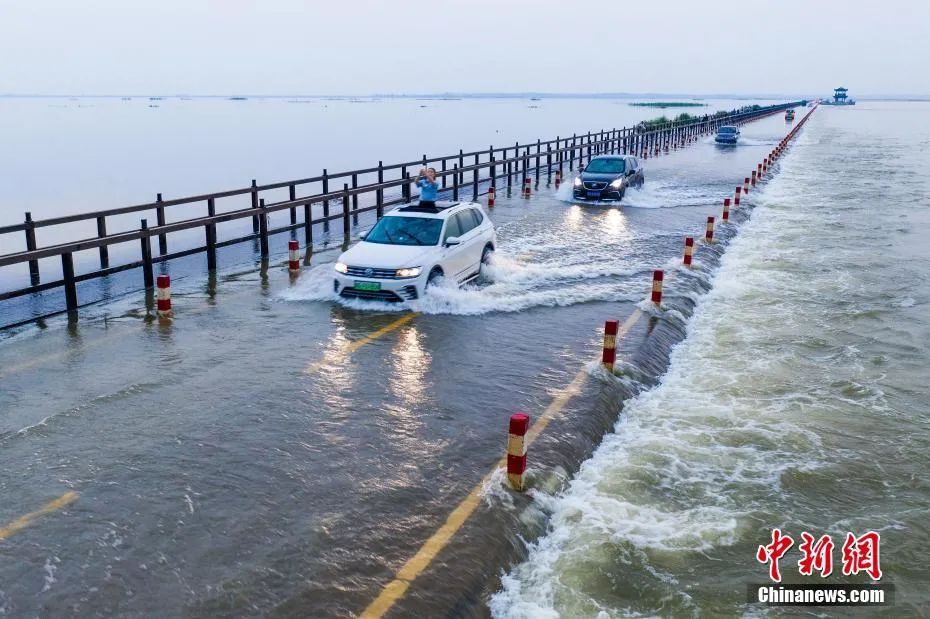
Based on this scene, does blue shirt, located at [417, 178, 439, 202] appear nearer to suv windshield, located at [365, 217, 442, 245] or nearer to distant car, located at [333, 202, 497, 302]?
distant car, located at [333, 202, 497, 302]

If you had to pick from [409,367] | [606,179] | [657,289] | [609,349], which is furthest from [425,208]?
[606,179]

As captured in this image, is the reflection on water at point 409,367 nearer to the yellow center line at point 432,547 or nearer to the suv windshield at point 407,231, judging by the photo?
the yellow center line at point 432,547

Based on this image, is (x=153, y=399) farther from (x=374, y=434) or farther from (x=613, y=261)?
(x=613, y=261)

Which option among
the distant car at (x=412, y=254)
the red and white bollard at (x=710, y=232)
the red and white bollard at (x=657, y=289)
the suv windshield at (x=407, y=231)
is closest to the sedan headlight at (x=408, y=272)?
the distant car at (x=412, y=254)

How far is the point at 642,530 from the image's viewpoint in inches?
279

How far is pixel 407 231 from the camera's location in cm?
1462

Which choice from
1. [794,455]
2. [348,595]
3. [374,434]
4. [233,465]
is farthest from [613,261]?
[348,595]

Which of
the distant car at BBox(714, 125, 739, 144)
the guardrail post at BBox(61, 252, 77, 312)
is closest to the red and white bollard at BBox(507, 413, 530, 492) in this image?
the guardrail post at BBox(61, 252, 77, 312)

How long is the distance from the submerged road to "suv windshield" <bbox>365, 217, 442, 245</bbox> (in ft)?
3.58

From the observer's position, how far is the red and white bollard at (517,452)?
712 centimetres

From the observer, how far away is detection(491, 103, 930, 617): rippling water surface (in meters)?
6.38

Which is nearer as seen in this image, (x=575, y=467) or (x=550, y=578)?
(x=550, y=578)

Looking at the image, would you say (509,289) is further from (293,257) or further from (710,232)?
(710,232)

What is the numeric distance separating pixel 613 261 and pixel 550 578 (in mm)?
13067
